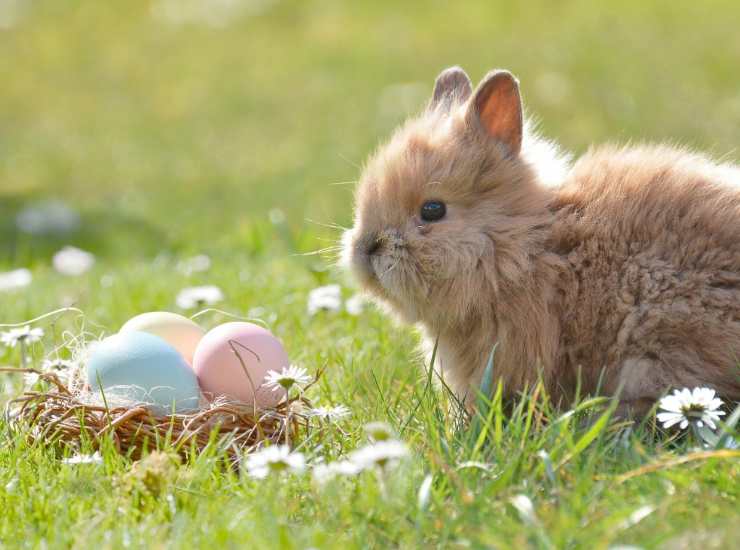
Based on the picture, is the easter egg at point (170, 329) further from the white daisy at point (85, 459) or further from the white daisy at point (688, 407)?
the white daisy at point (688, 407)

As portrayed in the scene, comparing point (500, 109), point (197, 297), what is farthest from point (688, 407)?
point (197, 297)

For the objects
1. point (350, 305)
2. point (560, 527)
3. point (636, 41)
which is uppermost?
point (636, 41)

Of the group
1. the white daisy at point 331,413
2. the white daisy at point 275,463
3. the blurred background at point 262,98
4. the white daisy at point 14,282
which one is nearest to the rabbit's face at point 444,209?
the white daisy at point 331,413

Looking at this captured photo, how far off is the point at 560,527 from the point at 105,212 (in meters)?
6.29

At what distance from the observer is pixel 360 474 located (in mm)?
2385

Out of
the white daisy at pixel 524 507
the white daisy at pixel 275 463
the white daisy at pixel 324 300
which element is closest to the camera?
the white daisy at pixel 524 507

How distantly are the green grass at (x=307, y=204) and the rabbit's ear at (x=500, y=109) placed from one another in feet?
2.74

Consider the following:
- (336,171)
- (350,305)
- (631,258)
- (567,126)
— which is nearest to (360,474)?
(631,258)

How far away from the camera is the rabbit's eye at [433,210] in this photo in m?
3.02

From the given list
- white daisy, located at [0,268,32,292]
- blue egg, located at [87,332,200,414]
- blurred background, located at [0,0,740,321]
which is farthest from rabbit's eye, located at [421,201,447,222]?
white daisy, located at [0,268,32,292]

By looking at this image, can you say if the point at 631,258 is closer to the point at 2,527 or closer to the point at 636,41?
the point at 2,527

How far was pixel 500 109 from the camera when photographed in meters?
3.08

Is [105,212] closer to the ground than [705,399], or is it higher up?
higher up

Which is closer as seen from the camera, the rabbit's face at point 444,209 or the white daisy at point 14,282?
the rabbit's face at point 444,209
